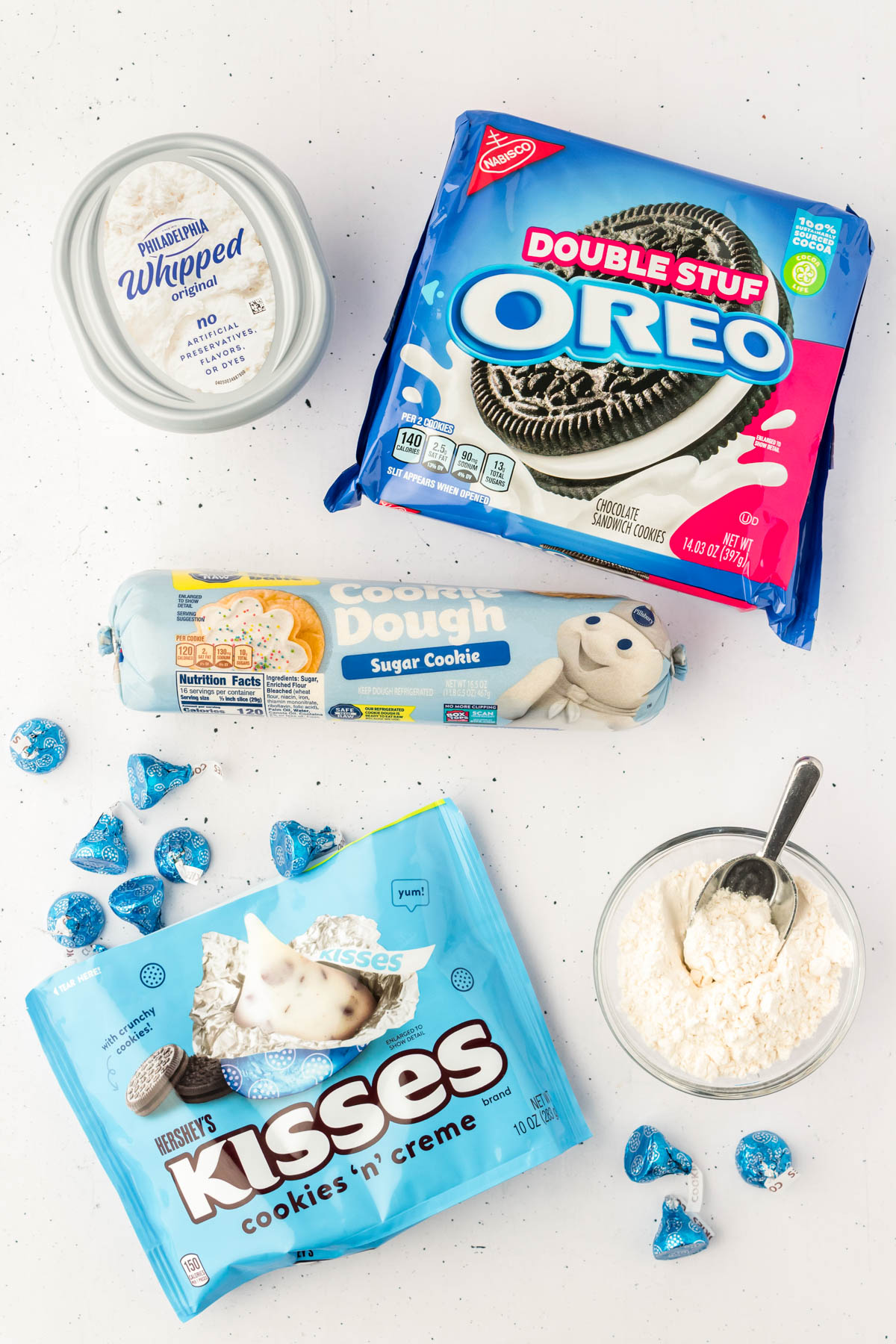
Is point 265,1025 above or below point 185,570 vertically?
below

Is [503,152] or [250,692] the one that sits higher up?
[503,152]

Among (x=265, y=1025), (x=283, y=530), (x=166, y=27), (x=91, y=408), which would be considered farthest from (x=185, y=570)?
(x=166, y=27)

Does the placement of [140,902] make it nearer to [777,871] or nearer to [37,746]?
[37,746]

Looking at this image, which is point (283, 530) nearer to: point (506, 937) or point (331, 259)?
point (331, 259)

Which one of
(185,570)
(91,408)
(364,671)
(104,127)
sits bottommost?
(364,671)

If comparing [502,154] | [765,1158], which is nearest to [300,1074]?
[765,1158]

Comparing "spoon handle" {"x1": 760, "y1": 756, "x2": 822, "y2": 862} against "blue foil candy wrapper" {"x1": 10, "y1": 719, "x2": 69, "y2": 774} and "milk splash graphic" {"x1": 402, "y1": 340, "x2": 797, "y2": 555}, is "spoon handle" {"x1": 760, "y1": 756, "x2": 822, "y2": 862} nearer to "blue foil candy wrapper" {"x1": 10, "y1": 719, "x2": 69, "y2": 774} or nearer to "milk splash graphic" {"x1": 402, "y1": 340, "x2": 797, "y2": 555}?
"milk splash graphic" {"x1": 402, "y1": 340, "x2": 797, "y2": 555}
